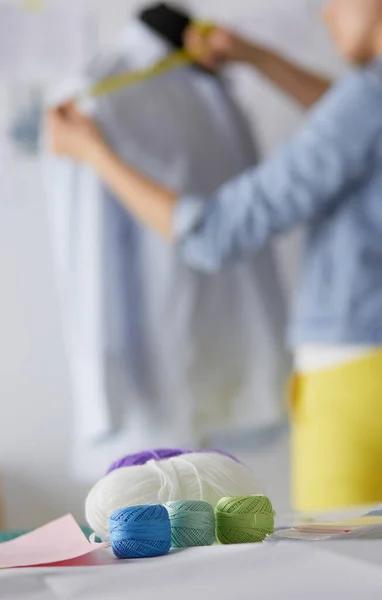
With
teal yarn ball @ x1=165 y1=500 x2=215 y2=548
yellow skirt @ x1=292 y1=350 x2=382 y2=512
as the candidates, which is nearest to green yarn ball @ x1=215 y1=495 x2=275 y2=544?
teal yarn ball @ x1=165 y1=500 x2=215 y2=548

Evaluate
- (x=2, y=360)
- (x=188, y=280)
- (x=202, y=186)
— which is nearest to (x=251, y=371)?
(x=188, y=280)

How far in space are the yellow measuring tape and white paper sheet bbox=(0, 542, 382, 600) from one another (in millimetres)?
1105

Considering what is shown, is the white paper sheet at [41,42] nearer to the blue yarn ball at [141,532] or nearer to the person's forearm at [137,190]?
the person's forearm at [137,190]

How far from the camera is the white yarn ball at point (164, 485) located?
57 cm

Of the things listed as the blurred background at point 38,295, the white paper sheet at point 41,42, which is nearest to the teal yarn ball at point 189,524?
the blurred background at point 38,295

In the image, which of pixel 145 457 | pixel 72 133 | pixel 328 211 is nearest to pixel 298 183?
pixel 328 211

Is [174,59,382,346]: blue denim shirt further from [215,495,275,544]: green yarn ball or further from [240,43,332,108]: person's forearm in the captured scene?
[215,495,275,544]: green yarn ball

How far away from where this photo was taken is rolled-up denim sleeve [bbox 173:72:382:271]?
1.12 m

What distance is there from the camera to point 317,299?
1184 millimetres

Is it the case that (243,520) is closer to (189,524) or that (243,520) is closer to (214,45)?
(189,524)

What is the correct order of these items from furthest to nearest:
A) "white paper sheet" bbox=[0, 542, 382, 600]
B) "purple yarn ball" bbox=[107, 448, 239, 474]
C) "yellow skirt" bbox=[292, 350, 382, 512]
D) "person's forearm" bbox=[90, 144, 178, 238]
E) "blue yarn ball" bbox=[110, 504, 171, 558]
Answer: "person's forearm" bbox=[90, 144, 178, 238]
"yellow skirt" bbox=[292, 350, 382, 512]
"purple yarn ball" bbox=[107, 448, 239, 474]
"blue yarn ball" bbox=[110, 504, 171, 558]
"white paper sheet" bbox=[0, 542, 382, 600]

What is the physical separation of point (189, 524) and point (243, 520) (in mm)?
33

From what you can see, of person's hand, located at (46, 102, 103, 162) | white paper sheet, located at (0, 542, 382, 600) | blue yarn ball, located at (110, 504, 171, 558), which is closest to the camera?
white paper sheet, located at (0, 542, 382, 600)

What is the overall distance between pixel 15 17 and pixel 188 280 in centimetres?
61
